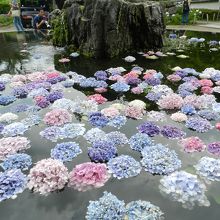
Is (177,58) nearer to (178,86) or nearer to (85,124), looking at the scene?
(178,86)

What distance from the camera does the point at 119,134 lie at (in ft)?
24.5

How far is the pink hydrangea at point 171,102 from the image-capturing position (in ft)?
29.5

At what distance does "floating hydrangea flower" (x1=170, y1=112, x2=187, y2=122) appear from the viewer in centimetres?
828

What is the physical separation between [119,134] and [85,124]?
3.89 feet

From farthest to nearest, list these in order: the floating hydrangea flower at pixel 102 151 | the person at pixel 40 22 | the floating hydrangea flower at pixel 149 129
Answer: the person at pixel 40 22, the floating hydrangea flower at pixel 149 129, the floating hydrangea flower at pixel 102 151

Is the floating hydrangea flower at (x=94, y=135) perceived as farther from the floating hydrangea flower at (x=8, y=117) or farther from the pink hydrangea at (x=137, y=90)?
the pink hydrangea at (x=137, y=90)

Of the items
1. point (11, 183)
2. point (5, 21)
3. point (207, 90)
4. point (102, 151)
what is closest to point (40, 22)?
point (5, 21)

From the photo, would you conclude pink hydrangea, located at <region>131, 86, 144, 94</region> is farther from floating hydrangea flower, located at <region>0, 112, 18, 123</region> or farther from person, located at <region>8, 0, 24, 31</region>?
person, located at <region>8, 0, 24, 31</region>

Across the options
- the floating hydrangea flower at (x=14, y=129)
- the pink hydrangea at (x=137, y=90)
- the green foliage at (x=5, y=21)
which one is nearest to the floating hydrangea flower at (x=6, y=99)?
the floating hydrangea flower at (x=14, y=129)

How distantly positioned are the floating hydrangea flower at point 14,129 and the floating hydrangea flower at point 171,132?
139 inches

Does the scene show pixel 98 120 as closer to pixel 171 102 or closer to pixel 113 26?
pixel 171 102

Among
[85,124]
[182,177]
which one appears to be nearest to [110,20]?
[85,124]

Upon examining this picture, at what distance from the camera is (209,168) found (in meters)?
6.20

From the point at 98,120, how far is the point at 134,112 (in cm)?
110
